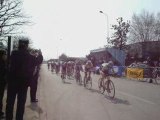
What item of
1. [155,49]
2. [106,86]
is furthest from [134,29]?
[106,86]

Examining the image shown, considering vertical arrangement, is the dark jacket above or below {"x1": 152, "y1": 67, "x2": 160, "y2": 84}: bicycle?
above

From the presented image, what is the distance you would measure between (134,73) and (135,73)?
14.9 inches

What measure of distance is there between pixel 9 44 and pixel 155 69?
2192 centimetres

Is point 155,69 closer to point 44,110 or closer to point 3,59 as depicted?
point 44,110

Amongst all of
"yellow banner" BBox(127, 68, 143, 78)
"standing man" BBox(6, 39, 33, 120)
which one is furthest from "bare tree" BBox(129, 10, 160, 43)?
"standing man" BBox(6, 39, 33, 120)

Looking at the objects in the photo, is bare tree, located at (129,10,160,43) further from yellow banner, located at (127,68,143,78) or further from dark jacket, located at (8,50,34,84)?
dark jacket, located at (8,50,34,84)

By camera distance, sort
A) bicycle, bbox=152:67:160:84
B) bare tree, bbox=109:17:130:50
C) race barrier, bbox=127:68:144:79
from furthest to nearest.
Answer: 1. bare tree, bbox=109:17:130:50
2. race barrier, bbox=127:68:144:79
3. bicycle, bbox=152:67:160:84

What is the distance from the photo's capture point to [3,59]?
10133 mm

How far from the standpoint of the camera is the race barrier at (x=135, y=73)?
111ft

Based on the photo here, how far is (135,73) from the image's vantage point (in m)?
35.7

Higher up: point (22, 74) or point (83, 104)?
point (22, 74)

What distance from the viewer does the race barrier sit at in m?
33.8

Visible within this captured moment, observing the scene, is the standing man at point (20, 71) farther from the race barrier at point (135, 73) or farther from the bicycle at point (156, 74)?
the race barrier at point (135, 73)

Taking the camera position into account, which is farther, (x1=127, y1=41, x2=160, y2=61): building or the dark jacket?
(x1=127, y1=41, x2=160, y2=61): building
